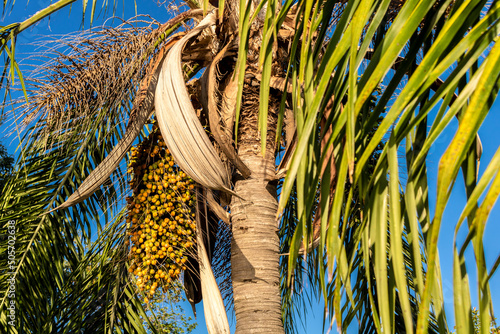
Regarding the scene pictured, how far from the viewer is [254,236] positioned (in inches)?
106

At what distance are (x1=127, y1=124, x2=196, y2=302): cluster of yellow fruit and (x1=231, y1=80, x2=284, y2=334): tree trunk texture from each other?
29 cm

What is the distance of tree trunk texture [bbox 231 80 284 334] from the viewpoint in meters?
2.53

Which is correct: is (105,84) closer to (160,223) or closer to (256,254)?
(160,223)

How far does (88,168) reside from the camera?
11.9 feet

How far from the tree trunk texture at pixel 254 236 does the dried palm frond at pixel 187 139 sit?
0.92 ft

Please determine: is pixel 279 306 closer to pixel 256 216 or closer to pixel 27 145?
pixel 256 216

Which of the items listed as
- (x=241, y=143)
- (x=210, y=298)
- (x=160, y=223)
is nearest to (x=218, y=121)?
(x=241, y=143)

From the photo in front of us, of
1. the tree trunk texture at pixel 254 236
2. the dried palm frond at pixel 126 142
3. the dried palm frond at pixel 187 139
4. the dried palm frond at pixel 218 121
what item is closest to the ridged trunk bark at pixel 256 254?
the tree trunk texture at pixel 254 236

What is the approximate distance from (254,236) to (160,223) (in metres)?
0.55

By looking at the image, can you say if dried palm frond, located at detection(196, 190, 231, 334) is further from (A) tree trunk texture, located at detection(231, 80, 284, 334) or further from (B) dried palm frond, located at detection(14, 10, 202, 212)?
(B) dried palm frond, located at detection(14, 10, 202, 212)

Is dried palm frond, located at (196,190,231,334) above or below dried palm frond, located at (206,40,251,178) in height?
below

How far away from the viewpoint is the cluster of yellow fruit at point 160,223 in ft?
8.68

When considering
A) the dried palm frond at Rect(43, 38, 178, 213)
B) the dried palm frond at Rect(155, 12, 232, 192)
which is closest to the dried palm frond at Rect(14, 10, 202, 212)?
the dried palm frond at Rect(43, 38, 178, 213)

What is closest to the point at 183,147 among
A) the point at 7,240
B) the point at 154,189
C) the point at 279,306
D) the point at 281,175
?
the point at 154,189
